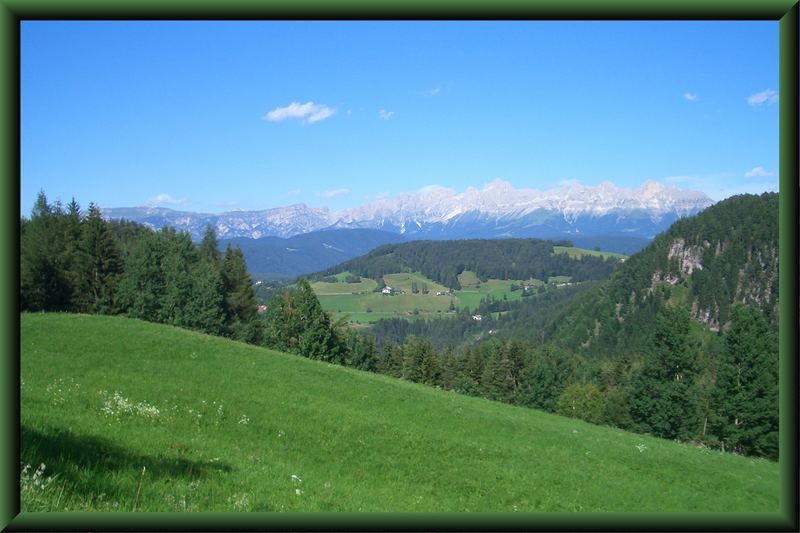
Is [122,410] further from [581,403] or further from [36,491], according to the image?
[581,403]

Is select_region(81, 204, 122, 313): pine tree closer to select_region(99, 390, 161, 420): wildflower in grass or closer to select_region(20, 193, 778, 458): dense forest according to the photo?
select_region(20, 193, 778, 458): dense forest

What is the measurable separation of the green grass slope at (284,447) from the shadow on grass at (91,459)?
0.05 m

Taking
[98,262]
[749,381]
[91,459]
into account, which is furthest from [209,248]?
[91,459]

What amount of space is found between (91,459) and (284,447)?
8.02 meters

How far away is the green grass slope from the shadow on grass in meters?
0.05

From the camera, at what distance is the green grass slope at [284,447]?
8.61 metres

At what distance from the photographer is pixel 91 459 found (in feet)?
28.4

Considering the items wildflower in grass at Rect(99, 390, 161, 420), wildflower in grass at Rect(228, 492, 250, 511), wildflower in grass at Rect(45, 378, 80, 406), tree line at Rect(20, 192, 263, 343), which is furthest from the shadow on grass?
tree line at Rect(20, 192, 263, 343)

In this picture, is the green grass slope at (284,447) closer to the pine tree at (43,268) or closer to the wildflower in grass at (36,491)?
the wildflower in grass at (36,491)

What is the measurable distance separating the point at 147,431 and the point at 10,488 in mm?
8425

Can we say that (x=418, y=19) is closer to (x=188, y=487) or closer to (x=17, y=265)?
(x=17, y=265)

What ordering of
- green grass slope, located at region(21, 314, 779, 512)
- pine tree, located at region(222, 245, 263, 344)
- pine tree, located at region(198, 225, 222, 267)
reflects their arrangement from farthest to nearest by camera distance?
pine tree, located at region(198, 225, 222, 267) < pine tree, located at region(222, 245, 263, 344) < green grass slope, located at region(21, 314, 779, 512)

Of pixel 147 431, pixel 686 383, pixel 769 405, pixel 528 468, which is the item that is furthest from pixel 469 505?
pixel 686 383

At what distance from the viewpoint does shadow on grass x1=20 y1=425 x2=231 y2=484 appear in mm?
7699
